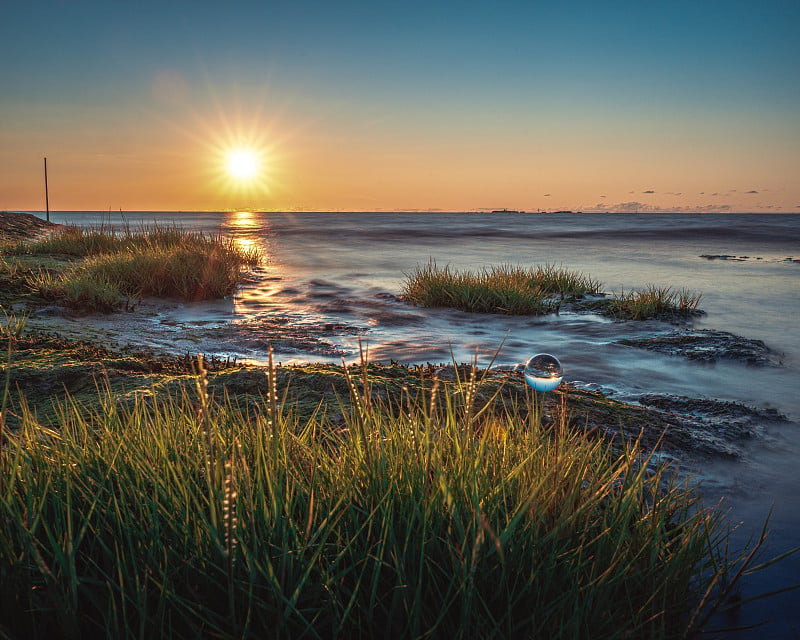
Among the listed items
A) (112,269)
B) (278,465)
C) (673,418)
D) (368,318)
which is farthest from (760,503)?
(112,269)

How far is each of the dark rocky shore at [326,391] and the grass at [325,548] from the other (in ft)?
3.81

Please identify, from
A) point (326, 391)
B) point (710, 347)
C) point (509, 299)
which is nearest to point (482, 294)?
point (509, 299)

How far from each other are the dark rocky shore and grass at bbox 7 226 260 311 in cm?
326

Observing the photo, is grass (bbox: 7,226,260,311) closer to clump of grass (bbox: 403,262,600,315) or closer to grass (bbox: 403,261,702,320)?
clump of grass (bbox: 403,262,600,315)

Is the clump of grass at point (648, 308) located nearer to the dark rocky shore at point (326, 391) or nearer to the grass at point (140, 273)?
the dark rocky shore at point (326, 391)

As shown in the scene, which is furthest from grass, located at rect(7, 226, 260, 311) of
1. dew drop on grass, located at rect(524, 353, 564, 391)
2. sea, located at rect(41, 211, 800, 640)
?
dew drop on grass, located at rect(524, 353, 564, 391)

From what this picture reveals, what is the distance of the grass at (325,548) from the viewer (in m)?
1.67

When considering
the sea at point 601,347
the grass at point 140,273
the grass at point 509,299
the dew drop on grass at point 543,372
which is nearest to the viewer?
the dew drop on grass at point 543,372

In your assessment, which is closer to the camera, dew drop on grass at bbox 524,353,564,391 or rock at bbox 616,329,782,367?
dew drop on grass at bbox 524,353,564,391

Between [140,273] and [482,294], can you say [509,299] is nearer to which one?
[482,294]

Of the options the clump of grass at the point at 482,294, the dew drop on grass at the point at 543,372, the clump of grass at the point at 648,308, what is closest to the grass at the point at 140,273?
the clump of grass at the point at 482,294

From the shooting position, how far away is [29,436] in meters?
2.31

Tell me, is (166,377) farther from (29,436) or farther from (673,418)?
(673,418)

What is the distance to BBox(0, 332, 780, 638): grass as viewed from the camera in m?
1.67
